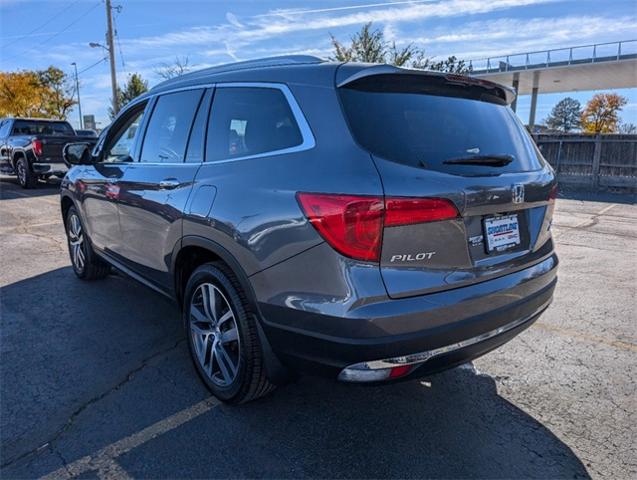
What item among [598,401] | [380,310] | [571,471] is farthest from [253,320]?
[598,401]

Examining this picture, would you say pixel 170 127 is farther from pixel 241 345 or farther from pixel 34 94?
pixel 34 94

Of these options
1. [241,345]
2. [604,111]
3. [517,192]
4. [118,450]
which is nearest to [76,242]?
[118,450]

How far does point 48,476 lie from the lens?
7.32 ft

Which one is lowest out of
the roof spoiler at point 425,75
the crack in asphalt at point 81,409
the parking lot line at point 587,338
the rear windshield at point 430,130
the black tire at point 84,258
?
the parking lot line at point 587,338

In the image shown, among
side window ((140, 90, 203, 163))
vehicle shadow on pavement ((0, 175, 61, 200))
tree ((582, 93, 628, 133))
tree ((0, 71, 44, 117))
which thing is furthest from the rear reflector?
tree ((582, 93, 628, 133))

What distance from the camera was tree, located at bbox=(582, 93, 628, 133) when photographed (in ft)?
181

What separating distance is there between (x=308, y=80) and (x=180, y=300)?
1.77 m

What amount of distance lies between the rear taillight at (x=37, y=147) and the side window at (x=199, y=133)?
1131 centimetres

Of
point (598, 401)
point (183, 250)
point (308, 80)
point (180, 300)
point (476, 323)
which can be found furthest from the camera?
point (180, 300)

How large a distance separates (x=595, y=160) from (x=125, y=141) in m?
15.0

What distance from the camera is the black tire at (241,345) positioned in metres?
2.48

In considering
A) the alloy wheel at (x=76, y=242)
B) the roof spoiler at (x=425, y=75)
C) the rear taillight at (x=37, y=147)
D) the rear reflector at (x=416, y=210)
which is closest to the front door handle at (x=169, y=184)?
the roof spoiler at (x=425, y=75)

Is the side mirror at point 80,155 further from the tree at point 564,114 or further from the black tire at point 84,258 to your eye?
the tree at point 564,114

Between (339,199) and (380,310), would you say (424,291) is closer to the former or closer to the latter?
(380,310)
